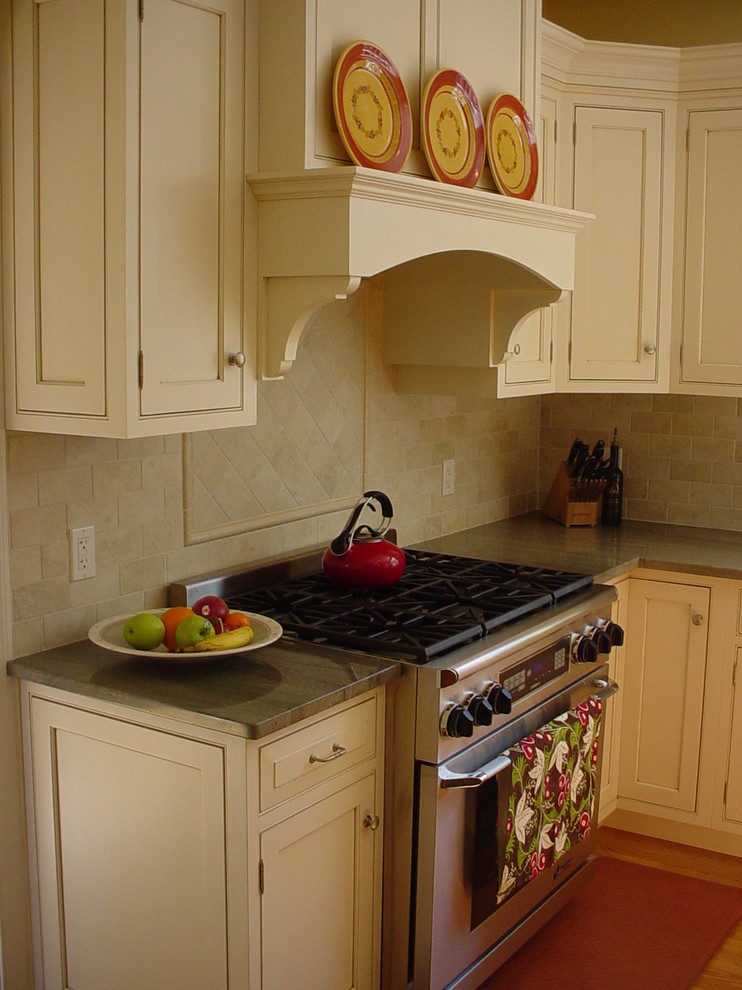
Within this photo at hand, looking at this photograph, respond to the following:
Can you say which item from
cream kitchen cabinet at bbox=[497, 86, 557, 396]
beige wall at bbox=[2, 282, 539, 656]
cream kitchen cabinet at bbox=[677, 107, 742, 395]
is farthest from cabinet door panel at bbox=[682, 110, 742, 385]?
beige wall at bbox=[2, 282, 539, 656]

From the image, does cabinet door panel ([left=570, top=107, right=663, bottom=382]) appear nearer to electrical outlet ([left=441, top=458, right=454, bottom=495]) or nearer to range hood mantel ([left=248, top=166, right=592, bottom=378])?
electrical outlet ([left=441, top=458, right=454, bottom=495])

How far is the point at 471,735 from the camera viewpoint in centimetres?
235

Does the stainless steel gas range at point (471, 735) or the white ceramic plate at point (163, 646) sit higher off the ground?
the white ceramic plate at point (163, 646)

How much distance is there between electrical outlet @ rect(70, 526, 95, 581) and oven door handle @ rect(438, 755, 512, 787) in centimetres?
86

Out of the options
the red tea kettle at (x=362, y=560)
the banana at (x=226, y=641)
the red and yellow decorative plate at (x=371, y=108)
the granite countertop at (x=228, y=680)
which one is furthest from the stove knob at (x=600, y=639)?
the red and yellow decorative plate at (x=371, y=108)

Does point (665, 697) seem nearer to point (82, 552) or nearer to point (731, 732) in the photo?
point (731, 732)

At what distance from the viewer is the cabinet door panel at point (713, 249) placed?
3527mm

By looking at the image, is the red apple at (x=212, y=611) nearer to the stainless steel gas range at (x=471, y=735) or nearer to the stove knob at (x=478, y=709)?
the stainless steel gas range at (x=471, y=735)

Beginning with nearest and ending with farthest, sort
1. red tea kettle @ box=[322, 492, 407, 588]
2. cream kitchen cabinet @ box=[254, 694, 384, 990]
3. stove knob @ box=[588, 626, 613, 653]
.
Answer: cream kitchen cabinet @ box=[254, 694, 384, 990] < red tea kettle @ box=[322, 492, 407, 588] < stove knob @ box=[588, 626, 613, 653]

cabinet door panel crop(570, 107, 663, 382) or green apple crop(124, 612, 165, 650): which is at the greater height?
cabinet door panel crop(570, 107, 663, 382)

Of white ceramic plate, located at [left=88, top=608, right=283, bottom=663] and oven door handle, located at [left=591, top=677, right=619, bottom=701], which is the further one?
oven door handle, located at [left=591, top=677, right=619, bottom=701]

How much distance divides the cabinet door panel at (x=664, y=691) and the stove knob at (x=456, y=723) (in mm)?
1311

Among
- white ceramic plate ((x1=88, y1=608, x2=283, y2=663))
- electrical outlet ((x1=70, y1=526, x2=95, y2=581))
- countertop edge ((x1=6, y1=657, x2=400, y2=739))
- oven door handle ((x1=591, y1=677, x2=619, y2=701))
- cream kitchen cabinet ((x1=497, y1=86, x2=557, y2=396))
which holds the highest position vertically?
cream kitchen cabinet ((x1=497, y1=86, x2=557, y2=396))

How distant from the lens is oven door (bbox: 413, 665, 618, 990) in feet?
7.81
